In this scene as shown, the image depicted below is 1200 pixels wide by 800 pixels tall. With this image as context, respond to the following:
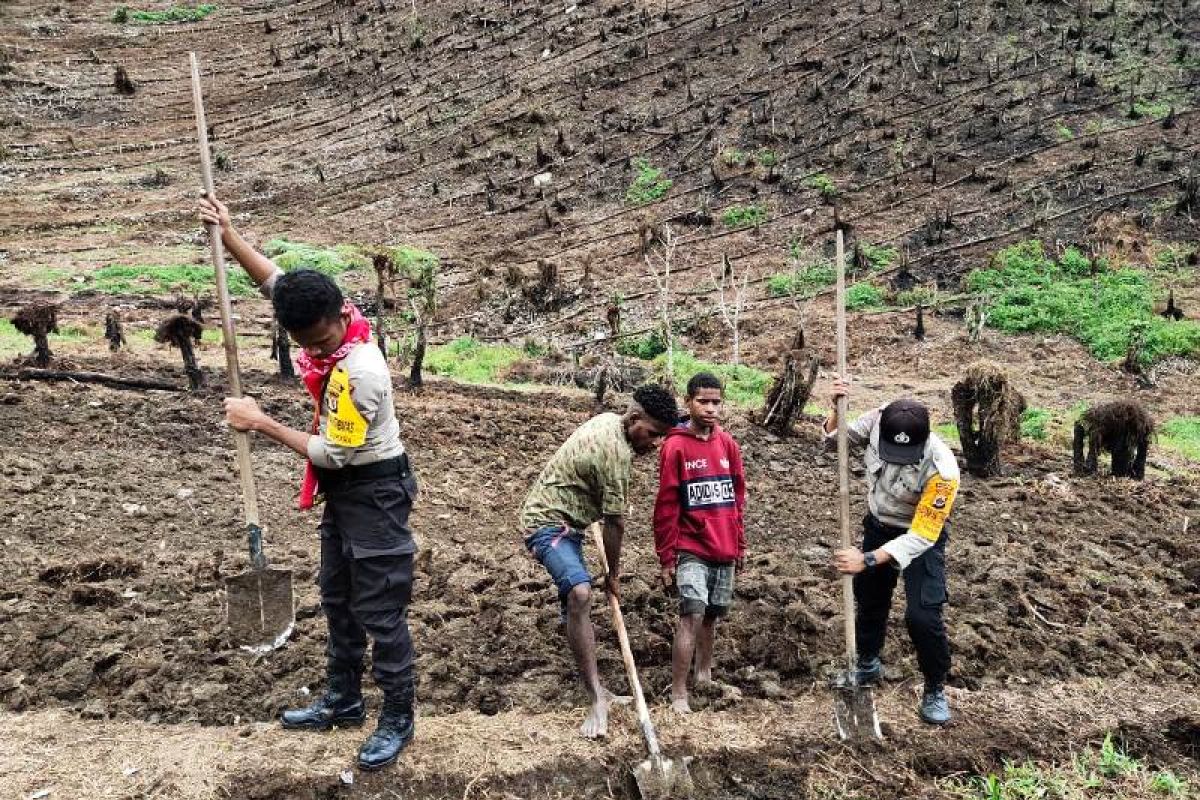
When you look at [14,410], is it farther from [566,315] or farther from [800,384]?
[566,315]

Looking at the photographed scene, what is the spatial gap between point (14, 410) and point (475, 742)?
5.94 m

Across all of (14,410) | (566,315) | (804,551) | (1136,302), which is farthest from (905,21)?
(14,410)

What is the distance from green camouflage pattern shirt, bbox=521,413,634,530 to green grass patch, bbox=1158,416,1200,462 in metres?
8.17

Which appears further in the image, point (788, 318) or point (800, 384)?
point (788, 318)

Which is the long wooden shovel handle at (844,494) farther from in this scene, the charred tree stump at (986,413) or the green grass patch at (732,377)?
the green grass patch at (732,377)

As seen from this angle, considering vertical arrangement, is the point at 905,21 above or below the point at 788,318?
above

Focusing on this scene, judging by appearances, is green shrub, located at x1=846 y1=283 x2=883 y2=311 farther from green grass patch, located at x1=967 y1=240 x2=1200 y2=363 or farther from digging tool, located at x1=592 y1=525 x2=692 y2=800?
digging tool, located at x1=592 y1=525 x2=692 y2=800

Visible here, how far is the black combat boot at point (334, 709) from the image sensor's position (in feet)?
12.3

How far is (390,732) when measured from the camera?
11.7 feet

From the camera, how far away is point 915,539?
376cm

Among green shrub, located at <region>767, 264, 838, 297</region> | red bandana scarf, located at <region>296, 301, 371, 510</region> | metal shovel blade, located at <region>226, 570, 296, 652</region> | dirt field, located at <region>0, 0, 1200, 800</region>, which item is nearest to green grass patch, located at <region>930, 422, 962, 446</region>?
dirt field, located at <region>0, 0, 1200, 800</region>

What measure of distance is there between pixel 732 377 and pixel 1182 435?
5.06 metres

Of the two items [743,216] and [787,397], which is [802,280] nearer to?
[743,216]

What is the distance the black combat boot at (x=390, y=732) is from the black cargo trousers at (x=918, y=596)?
208cm
